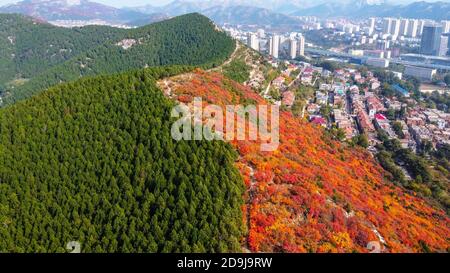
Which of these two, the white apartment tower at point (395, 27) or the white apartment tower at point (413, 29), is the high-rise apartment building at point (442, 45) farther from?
the white apartment tower at point (395, 27)

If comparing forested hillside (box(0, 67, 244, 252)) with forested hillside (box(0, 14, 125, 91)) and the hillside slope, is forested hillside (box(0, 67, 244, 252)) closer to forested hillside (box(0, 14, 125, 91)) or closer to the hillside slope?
the hillside slope

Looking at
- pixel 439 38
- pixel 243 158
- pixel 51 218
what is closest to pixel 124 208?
pixel 51 218

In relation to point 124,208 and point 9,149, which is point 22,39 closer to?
point 9,149

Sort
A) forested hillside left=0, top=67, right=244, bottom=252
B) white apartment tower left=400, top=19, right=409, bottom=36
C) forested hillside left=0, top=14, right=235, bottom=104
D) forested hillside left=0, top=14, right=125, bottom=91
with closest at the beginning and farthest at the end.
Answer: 1. forested hillside left=0, top=67, right=244, bottom=252
2. forested hillside left=0, top=14, right=235, bottom=104
3. forested hillside left=0, top=14, right=125, bottom=91
4. white apartment tower left=400, top=19, right=409, bottom=36

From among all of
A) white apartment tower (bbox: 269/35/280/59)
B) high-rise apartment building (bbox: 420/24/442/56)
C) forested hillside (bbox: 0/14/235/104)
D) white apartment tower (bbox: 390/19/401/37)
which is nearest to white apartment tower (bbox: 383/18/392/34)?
white apartment tower (bbox: 390/19/401/37)

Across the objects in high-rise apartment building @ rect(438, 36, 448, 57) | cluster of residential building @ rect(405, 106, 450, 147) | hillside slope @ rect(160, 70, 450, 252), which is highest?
hillside slope @ rect(160, 70, 450, 252)

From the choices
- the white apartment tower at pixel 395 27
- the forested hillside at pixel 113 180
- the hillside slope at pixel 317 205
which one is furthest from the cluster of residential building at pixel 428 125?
the white apartment tower at pixel 395 27

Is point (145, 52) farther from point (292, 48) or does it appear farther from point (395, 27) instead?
point (395, 27)
